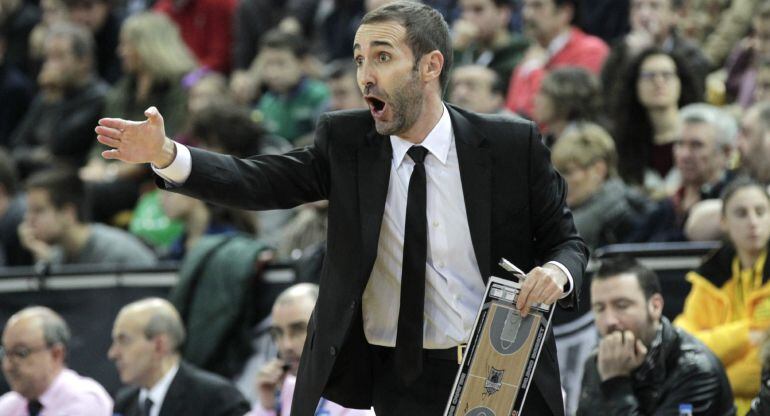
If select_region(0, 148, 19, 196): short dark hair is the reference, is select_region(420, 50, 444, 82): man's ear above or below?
above

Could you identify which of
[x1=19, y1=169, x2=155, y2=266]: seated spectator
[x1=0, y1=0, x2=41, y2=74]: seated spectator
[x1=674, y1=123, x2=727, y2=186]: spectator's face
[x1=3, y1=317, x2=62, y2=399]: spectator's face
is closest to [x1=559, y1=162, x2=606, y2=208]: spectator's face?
[x1=674, y1=123, x2=727, y2=186]: spectator's face

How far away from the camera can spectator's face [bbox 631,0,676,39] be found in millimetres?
9336

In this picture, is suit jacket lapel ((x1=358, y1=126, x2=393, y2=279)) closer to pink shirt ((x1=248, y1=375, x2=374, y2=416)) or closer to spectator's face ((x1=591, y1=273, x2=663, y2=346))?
pink shirt ((x1=248, y1=375, x2=374, y2=416))

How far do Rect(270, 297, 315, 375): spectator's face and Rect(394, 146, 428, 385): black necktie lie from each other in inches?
100

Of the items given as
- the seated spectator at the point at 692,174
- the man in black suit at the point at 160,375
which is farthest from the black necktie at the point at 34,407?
the seated spectator at the point at 692,174

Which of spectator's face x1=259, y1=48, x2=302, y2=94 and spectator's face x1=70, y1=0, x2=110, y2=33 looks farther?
spectator's face x1=70, y1=0, x2=110, y2=33

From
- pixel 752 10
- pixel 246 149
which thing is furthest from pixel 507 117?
pixel 752 10

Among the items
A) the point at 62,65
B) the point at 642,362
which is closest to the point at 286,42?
the point at 62,65

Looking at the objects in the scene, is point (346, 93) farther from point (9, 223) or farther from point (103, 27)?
point (103, 27)

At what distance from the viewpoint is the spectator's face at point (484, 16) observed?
33.2 ft

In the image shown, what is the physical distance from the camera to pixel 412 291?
3.92 m

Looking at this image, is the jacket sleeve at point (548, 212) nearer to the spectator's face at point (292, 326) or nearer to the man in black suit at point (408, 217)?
the man in black suit at point (408, 217)

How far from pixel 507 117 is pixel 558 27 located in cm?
578

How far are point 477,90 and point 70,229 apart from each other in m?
2.79
